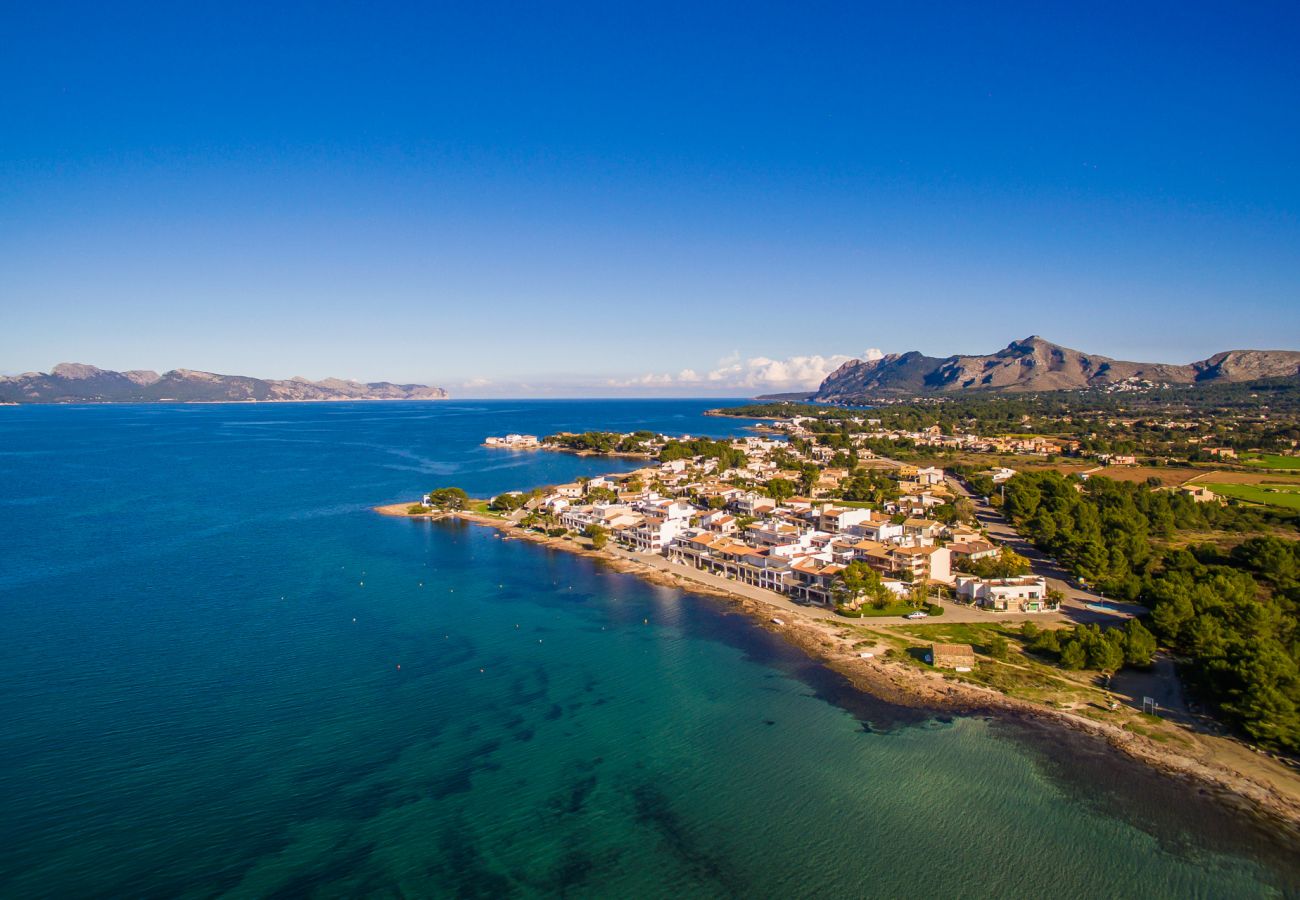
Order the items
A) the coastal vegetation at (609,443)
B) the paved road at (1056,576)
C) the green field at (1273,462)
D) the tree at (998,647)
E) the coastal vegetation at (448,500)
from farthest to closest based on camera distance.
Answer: the coastal vegetation at (609,443), the green field at (1273,462), the coastal vegetation at (448,500), the paved road at (1056,576), the tree at (998,647)

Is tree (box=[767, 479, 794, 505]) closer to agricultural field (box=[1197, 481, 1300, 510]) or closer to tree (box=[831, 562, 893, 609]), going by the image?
tree (box=[831, 562, 893, 609])

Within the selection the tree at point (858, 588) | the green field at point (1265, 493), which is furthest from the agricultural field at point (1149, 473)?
the tree at point (858, 588)

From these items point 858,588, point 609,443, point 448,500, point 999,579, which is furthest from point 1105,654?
point 609,443

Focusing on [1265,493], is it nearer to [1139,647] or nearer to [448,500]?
[1139,647]

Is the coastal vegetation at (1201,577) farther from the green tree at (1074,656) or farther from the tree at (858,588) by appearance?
the tree at (858,588)

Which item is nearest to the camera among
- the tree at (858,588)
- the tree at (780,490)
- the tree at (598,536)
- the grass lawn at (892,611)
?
the grass lawn at (892,611)

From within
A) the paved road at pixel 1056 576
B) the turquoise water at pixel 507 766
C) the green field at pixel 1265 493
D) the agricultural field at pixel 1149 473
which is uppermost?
the agricultural field at pixel 1149 473
